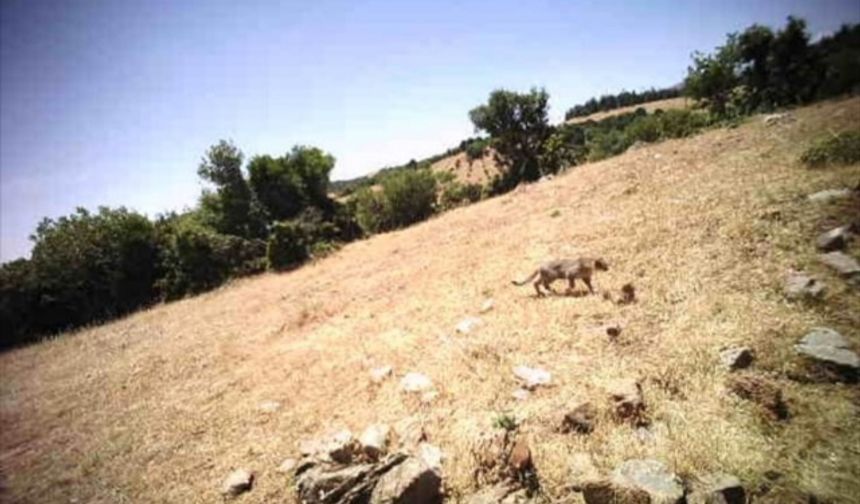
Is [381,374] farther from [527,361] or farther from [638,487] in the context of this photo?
[638,487]

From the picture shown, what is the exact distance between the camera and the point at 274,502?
594 cm

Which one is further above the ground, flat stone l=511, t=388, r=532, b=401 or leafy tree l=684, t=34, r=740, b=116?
leafy tree l=684, t=34, r=740, b=116

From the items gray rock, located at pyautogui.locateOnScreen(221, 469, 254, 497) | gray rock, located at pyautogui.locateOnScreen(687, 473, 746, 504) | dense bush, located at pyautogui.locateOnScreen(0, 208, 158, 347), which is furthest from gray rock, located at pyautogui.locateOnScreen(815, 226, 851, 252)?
dense bush, located at pyautogui.locateOnScreen(0, 208, 158, 347)

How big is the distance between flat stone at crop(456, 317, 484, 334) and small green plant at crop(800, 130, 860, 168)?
376 inches

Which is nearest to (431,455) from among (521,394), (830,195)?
(521,394)

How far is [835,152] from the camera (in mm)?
11359

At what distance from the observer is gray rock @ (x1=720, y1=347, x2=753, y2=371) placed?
586cm

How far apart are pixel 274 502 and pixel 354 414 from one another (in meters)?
1.83

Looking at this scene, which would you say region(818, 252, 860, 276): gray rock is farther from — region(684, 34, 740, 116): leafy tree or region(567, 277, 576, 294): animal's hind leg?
region(684, 34, 740, 116): leafy tree

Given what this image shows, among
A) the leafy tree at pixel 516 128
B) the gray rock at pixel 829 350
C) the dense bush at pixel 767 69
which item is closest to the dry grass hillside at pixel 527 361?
the gray rock at pixel 829 350

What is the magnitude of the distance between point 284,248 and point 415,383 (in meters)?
19.9

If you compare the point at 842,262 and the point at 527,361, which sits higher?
the point at 842,262

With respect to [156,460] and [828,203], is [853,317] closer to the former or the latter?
[828,203]

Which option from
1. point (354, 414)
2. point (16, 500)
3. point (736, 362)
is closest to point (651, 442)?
point (736, 362)
